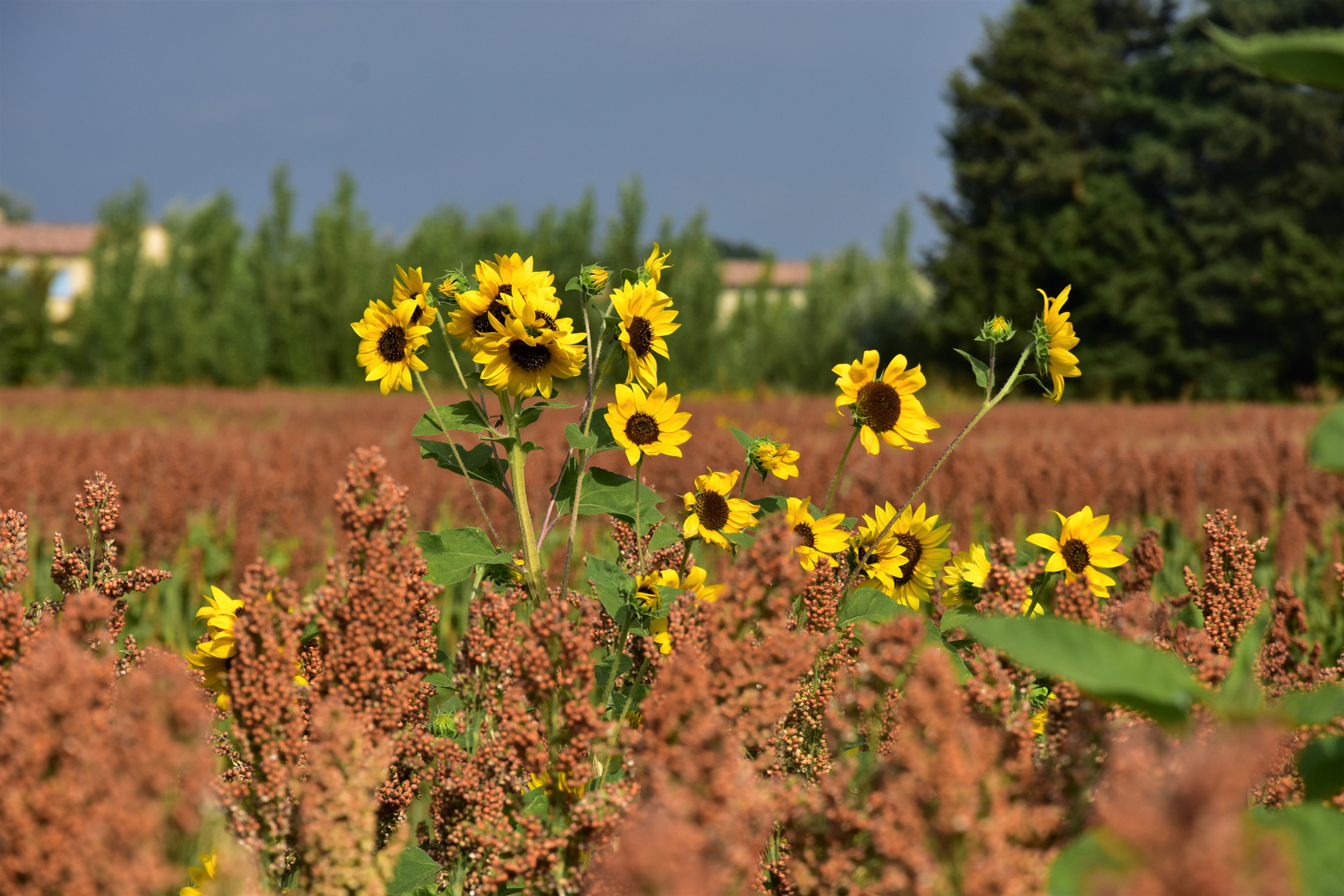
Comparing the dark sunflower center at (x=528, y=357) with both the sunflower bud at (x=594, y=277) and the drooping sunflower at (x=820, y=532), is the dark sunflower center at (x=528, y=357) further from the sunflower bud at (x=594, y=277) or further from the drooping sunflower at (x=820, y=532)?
the drooping sunflower at (x=820, y=532)

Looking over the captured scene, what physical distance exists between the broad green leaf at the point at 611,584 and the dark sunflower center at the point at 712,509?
24cm

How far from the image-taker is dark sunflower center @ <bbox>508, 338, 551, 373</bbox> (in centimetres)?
160

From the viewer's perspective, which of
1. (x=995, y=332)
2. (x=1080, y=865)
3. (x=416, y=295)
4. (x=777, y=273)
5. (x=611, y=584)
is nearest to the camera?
(x=1080, y=865)

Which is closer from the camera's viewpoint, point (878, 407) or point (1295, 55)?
point (1295, 55)

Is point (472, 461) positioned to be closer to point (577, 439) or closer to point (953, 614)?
point (577, 439)

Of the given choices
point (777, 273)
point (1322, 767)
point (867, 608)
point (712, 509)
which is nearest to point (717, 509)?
point (712, 509)

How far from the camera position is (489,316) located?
1576mm

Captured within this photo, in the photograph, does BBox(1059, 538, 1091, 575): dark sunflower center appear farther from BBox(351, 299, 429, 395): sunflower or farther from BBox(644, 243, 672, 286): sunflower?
BBox(351, 299, 429, 395): sunflower

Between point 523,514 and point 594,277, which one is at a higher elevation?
point 594,277

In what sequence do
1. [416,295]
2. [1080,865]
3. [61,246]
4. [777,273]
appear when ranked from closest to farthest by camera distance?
[1080,865] → [416,295] → [61,246] → [777,273]

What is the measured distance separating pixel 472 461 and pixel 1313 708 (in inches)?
49.6

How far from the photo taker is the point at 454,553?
5.03 feet

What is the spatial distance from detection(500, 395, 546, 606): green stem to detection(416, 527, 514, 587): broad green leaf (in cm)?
5

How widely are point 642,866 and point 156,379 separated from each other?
37754 millimetres
